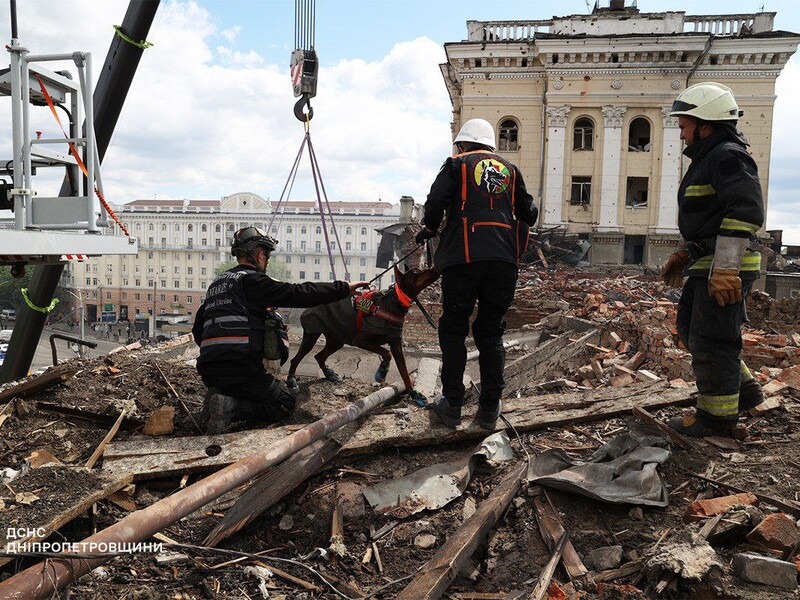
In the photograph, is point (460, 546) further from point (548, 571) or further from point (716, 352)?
point (716, 352)

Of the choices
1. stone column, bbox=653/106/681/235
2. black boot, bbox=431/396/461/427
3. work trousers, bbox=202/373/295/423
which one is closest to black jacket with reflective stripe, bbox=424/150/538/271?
black boot, bbox=431/396/461/427

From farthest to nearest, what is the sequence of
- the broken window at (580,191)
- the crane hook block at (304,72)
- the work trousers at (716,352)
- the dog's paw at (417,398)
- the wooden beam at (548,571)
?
the broken window at (580,191) → the crane hook block at (304,72) → the dog's paw at (417,398) → the work trousers at (716,352) → the wooden beam at (548,571)

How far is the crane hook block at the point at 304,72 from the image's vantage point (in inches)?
273

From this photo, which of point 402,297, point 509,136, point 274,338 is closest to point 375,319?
point 402,297

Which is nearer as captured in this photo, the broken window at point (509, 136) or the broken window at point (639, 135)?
the broken window at point (639, 135)

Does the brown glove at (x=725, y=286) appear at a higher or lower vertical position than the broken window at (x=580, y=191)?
lower

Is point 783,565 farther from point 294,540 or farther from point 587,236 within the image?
point 587,236

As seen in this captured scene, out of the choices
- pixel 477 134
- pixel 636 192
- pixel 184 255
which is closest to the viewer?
pixel 477 134

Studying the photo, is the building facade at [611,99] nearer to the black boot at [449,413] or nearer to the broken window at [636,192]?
the broken window at [636,192]

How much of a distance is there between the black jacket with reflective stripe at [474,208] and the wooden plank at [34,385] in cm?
323

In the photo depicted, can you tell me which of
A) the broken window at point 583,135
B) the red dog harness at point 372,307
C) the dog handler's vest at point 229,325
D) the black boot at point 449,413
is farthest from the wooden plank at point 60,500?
the broken window at point 583,135

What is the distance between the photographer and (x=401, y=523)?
2.96 m

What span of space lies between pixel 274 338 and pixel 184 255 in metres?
68.3

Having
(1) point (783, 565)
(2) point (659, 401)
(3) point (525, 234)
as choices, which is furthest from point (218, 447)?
(2) point (659, 401)
